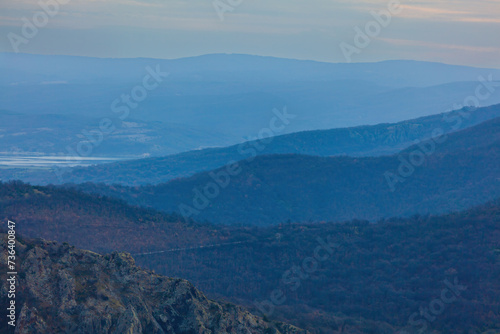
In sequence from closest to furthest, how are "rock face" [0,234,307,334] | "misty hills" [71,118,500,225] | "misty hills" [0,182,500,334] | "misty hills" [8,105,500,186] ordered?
1. "rock face" [0,234,307,334]
2. "misty hills" [0,182,500,334]
3. "misty hills" [71,118,500,225]
4. "misty hills" [8,105,500,186]

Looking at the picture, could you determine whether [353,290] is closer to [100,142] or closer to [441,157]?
[441,157]

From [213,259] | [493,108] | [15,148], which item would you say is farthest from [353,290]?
[15,148]

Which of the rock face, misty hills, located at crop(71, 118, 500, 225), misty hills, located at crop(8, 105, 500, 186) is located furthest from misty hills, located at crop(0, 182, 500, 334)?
misty hills, located at crop(8, 105, 500, 186)

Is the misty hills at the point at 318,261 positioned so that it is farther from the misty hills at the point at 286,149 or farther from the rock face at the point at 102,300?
the misty hills at the point at 286,149

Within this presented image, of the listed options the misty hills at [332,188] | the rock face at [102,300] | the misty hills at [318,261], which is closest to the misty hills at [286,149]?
the misty hills at [332,188]

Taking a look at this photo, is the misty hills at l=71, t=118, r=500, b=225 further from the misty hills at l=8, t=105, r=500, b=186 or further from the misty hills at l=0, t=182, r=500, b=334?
the misty hills at l=8, t=105, r=500, b=186
